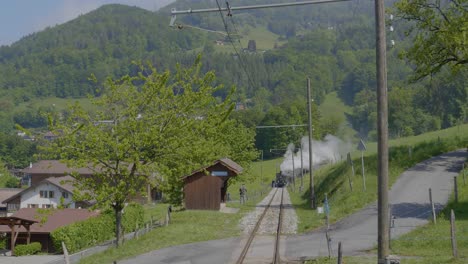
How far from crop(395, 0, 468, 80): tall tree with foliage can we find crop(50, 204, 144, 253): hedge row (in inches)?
853

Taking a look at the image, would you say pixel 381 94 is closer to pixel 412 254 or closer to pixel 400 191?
pixel 412 254

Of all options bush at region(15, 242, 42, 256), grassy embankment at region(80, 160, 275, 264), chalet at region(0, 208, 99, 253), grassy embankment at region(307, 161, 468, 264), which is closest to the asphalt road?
grassy embankment at region(307, 161, 468, 264)

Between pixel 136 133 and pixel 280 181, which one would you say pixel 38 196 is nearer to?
pixel 280 181

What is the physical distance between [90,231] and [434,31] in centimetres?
2716

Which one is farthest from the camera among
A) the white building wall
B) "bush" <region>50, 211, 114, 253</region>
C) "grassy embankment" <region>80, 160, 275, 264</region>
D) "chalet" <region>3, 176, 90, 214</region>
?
the white building wall

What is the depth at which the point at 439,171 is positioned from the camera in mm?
39688

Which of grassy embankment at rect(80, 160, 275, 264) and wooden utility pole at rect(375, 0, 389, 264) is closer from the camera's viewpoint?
wooden utility pole at rect(375, 0, 389, 264)

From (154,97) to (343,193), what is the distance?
17.5m

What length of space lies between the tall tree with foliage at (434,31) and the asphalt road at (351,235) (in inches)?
290

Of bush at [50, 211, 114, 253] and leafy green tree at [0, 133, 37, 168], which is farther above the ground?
leafy green tree at [0, 133, 37, 168]

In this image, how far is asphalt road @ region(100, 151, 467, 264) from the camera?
23547 mm

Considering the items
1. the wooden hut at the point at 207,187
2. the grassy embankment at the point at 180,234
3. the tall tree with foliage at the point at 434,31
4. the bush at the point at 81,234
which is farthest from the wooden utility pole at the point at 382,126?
the wooden hut at the point at 207,187

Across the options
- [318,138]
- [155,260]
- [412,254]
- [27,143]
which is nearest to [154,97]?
[155,260]

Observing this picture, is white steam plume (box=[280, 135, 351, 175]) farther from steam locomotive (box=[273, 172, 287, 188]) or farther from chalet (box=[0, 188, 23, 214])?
chalet (box=[0, 188, 23, 214])
